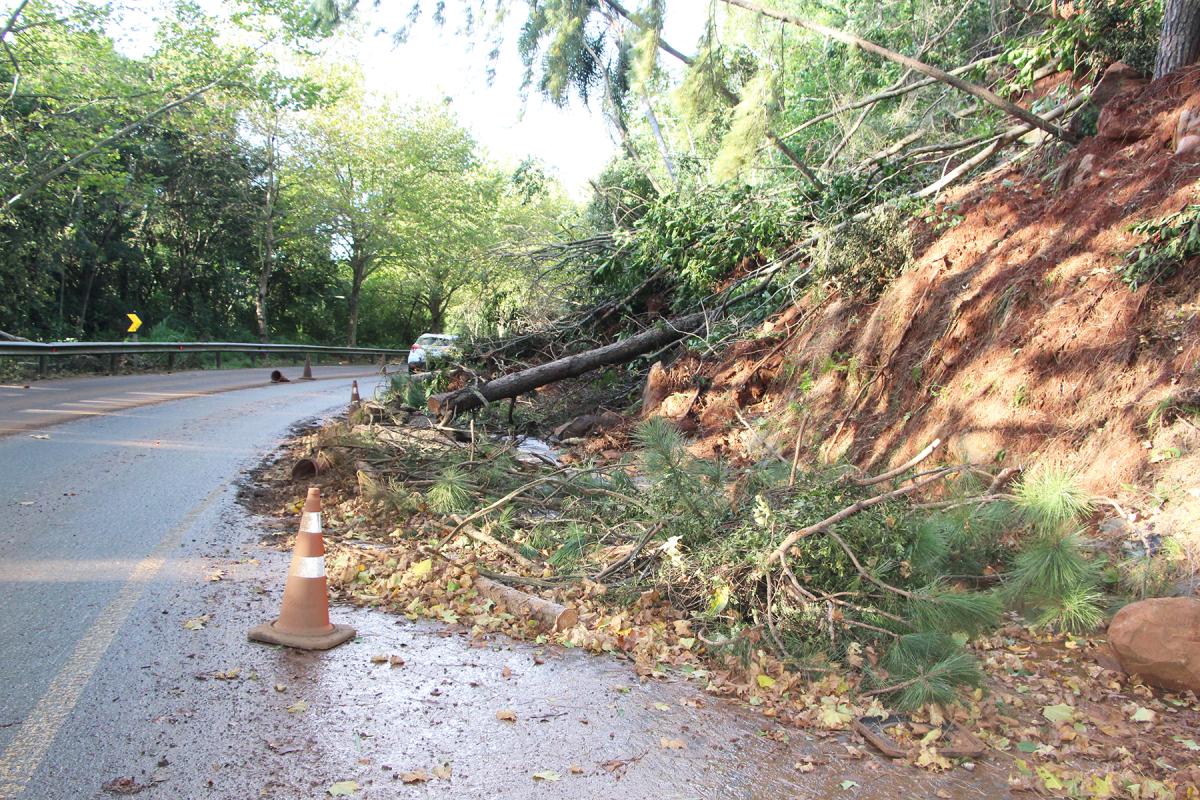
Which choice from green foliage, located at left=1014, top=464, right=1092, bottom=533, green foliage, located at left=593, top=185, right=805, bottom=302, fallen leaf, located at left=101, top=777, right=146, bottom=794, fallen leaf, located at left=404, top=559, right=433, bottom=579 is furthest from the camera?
green foliage, located at left=593, top=185, right=805, bottom=302

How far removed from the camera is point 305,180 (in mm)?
35656

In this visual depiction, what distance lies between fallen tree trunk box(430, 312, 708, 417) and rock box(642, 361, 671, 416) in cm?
101

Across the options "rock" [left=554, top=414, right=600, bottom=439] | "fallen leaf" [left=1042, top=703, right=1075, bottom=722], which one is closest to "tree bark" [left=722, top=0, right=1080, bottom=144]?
"rock" [left=554, top=414, right=600, bottom=439]

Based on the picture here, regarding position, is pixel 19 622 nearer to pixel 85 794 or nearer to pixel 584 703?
pixel 85 794

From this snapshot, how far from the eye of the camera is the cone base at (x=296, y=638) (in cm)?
477

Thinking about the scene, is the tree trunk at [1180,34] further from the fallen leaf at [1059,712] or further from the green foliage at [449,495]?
the green foliage at [449,495]

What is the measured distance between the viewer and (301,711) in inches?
158

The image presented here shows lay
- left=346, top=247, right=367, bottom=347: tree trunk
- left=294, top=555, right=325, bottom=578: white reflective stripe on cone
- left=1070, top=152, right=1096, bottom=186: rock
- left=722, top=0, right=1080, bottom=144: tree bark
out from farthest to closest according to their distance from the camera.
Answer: left=346, top=247, right=367, bottom=347: tree trunk, left=722, top=0, right=1080, bottom=144: tree bark, left=1070, top=152, right=1096, bottom=186: rock, left=294, top=555, right=325, bottom=578: white reflective stripe on cone

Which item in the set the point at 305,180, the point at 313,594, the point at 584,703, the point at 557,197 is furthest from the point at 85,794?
the point at 557,197

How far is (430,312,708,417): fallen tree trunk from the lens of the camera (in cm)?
1217

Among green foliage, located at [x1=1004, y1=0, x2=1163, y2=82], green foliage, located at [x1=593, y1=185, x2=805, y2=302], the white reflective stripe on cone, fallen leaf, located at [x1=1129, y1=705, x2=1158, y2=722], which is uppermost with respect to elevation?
green foliage, located at [x1=1004, y1=0, x2=1163, y2=82]

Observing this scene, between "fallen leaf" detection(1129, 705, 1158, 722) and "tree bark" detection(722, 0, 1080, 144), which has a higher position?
"tree bark" detection(722, 0, 1080, 144)

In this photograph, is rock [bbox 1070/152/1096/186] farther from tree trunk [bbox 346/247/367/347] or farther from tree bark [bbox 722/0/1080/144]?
tree trunk [bbox 346/247/367/347]

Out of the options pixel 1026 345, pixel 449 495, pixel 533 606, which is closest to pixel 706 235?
pixel 1026 345
